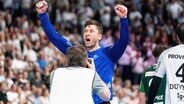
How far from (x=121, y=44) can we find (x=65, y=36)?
15654 mm

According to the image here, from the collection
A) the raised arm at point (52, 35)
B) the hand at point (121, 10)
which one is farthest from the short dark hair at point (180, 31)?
the raised arm at point (52, 35)

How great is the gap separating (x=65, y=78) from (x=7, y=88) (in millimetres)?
10155

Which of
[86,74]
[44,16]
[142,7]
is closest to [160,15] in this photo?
[142,7]

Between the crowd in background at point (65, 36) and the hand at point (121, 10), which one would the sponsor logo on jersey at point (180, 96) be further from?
the crowd in background at point (65, 36)

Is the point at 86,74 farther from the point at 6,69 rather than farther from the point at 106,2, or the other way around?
the point at 106,2

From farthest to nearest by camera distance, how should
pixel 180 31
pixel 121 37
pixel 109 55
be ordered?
pixel 109 55, pixel 121 37, pixel 180 31

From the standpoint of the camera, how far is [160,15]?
3000cm

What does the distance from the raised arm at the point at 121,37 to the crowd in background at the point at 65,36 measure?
25.9 ft

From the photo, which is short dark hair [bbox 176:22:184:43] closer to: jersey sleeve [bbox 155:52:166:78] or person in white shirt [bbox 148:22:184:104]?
person in white shirt [bbox 148:22:184:104]

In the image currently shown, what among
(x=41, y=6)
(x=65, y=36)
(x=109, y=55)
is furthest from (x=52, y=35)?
(x=65, y=36)

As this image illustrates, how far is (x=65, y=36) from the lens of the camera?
25.9 m

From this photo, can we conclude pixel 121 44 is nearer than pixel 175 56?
No

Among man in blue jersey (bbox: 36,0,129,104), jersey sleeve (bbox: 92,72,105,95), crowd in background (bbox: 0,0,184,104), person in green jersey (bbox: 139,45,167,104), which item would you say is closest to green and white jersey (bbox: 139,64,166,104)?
person in green jersey (bbox: 139,45,167,104)

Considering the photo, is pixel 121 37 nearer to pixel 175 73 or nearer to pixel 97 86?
pixel 175 73
